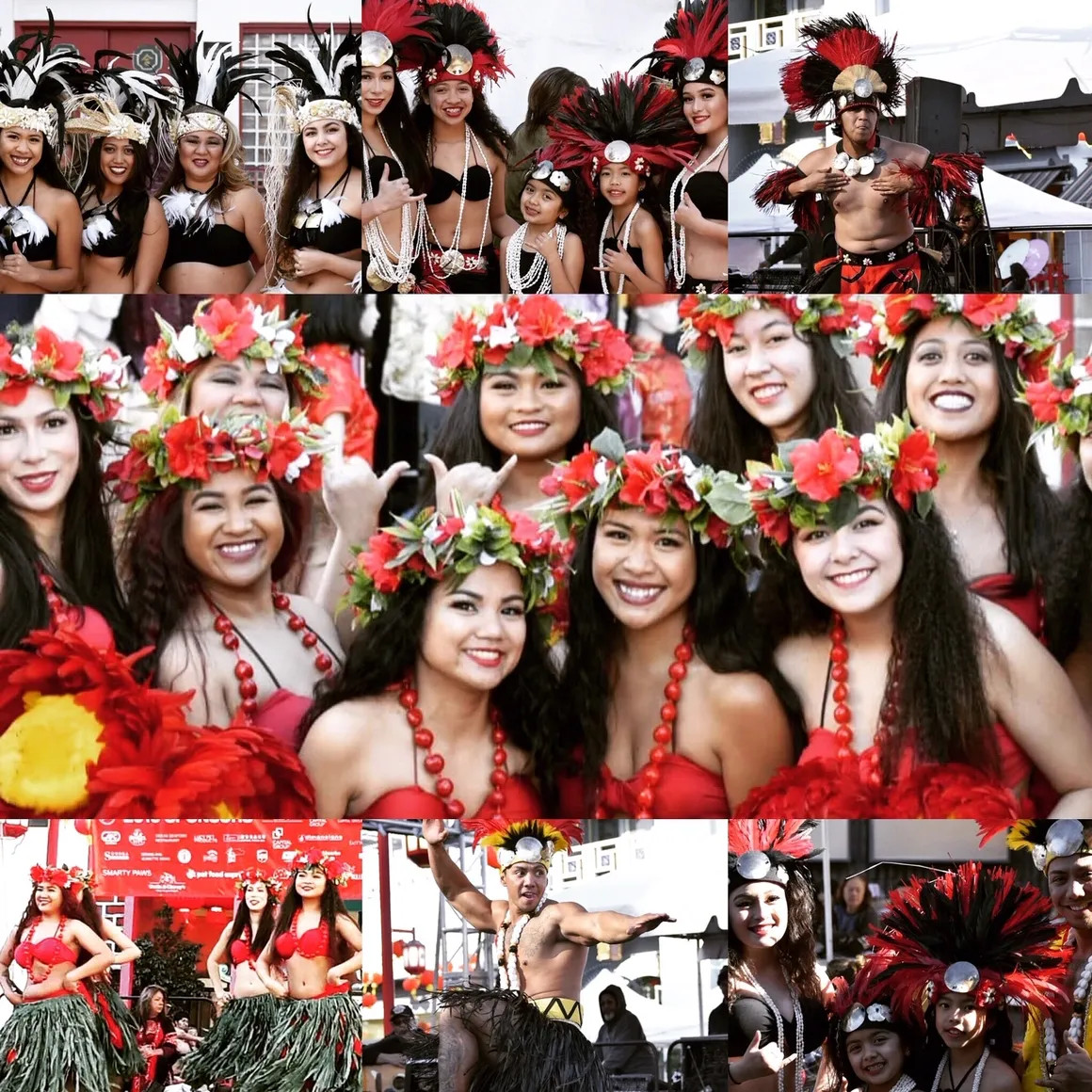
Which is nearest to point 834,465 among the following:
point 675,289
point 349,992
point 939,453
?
point 939,453

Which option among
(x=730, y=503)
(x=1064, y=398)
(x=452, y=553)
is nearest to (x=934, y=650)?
(x=730, y=503)

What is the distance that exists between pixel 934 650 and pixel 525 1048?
178cm

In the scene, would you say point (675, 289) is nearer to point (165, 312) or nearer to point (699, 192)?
point (699, 192)

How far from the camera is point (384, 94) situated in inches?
232

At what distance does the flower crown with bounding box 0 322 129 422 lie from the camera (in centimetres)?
558

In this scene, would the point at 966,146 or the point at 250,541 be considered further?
the point at 966,146

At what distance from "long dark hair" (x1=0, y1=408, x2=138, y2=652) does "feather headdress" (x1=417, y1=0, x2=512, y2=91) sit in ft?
5.32

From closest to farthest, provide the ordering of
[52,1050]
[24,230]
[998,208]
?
[52,1050] < [24,230] < [998,208]

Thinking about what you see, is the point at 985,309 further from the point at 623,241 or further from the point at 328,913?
the point at 328,913

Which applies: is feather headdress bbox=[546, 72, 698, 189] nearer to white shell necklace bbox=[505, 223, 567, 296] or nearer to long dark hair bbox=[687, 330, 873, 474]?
white shell necklace bbox=[505, 223, 567, 296]

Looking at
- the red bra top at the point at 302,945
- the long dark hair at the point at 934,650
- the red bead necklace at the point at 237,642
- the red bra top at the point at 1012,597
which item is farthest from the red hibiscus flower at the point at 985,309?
the red bra top at the point at 302,945

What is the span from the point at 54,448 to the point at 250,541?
0.68 meters

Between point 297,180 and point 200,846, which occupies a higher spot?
point 297,180

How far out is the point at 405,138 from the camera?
5.93m
